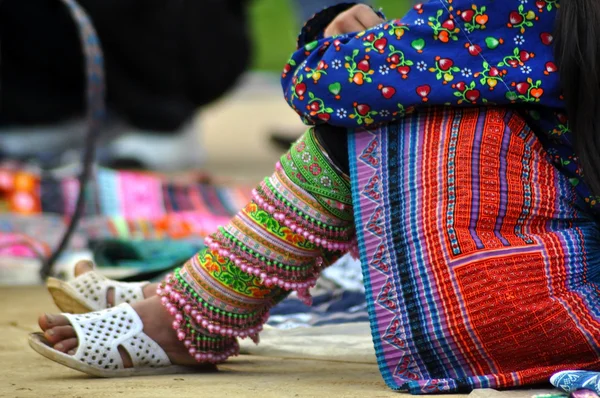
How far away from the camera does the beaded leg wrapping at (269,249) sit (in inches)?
64.3

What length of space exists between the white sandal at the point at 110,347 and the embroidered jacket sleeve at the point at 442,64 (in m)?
0.49

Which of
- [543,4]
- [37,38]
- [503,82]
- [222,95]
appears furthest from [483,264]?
[222,95]

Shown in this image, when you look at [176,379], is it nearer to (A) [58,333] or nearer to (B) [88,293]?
(A) [58,333]

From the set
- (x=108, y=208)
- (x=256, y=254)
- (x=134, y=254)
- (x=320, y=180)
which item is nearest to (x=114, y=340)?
Answer: (x=256, y=254)

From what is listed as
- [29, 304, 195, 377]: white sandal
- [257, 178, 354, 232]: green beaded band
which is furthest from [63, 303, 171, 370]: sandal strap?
[257, 178, 354, 232]: green beaded band

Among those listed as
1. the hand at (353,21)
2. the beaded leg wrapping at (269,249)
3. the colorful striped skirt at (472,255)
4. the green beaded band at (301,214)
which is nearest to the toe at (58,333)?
the beaded leg wrapping at (269,249)

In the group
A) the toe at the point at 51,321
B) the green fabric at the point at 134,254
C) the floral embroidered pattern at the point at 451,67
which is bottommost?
the green fabric at the point at 134,254

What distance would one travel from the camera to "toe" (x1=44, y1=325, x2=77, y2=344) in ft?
5.53

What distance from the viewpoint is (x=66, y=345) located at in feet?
5.50

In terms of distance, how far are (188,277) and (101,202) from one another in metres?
2.13

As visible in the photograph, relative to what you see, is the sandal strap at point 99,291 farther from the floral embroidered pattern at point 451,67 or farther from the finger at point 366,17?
the finger at point 366,17

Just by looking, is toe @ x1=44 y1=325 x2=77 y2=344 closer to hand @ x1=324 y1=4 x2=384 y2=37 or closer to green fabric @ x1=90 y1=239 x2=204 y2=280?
hand @ x1=324 y1=4 x2=384 y2=37

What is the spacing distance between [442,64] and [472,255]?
1.01 feet

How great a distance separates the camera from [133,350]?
1717 mm
